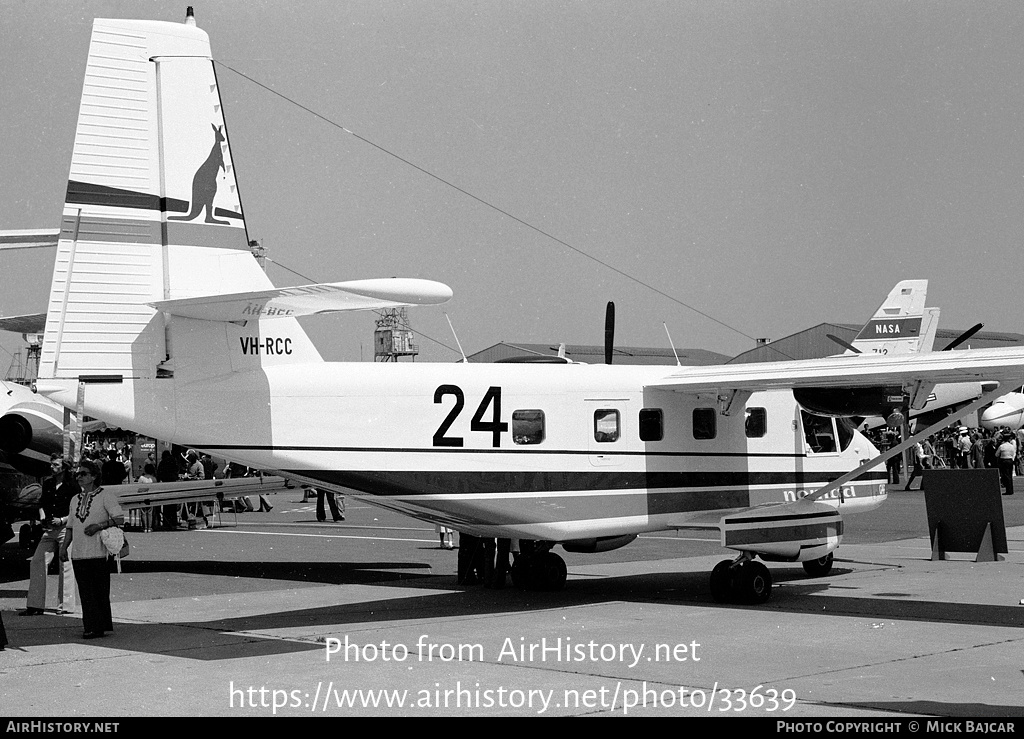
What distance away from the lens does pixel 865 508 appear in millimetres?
16219

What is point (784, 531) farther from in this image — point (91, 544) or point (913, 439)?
point (91, 544)

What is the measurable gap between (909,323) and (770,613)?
24560mm

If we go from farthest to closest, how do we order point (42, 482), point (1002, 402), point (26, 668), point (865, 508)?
1. point (1002, 402)
2. point (42, 482)
3. point (865, 508)
4. point (26, 668)

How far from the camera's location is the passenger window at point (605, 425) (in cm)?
1374

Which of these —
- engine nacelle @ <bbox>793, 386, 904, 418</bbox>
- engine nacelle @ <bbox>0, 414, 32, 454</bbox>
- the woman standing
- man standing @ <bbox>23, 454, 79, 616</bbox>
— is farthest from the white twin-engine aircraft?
engine nacelle @ <bbox>0, 414, 32, 454</bbox>

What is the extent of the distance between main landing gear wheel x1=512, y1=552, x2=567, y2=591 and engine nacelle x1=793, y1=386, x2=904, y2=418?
13.3 feet

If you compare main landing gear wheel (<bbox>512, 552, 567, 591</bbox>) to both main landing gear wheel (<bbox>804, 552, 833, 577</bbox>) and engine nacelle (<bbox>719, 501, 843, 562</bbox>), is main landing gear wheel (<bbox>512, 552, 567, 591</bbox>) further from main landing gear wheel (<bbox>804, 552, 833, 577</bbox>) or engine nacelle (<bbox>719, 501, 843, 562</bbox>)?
main landing gear wheel (<bbox>804, 552, 833, 577</bbox>)

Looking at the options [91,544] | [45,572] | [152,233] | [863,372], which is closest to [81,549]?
[91,544]

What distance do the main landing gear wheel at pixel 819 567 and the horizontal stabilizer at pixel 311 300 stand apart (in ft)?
28.8

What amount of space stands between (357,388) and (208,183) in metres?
2.73

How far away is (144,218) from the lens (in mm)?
11500

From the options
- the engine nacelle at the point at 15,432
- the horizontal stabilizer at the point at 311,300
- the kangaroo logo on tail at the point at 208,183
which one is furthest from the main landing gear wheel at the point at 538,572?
the engine nacelle at the point at 15,432
